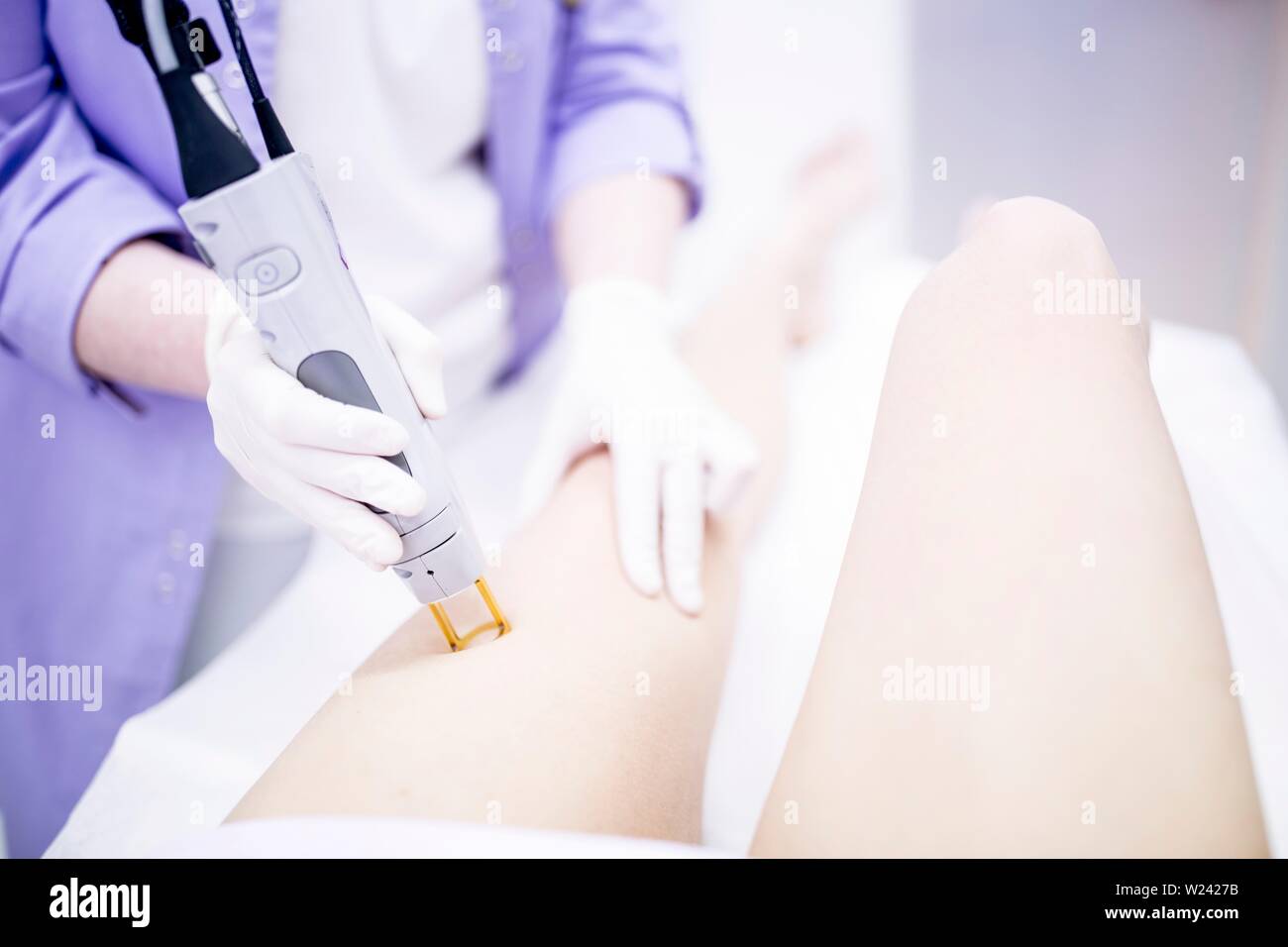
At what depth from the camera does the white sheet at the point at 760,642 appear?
1.66ft

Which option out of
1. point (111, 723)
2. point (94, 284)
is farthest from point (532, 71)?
point (111, 723)

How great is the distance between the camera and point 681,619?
1.79ft

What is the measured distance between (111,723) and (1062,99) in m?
0.94

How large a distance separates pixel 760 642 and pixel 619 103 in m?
0.60

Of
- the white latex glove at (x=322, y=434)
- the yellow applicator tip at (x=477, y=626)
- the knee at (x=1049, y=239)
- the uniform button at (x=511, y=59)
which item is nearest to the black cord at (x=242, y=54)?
the white latex glove at (x=322, y=434)

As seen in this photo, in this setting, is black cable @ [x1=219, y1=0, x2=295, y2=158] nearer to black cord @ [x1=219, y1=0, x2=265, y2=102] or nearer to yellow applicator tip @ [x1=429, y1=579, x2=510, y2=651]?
black cord @ [x1=219, y1=0, x2=265, y2=102]

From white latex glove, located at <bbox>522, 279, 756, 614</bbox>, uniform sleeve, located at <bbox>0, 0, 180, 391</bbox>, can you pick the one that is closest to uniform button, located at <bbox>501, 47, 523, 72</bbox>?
white latex glove, located at <bbox>522, 279, 756, 614</bbox>

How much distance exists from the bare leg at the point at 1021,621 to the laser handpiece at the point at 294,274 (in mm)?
199

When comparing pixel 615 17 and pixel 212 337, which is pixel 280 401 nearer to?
pixel 212 337

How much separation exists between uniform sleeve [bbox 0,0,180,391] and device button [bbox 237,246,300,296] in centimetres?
33

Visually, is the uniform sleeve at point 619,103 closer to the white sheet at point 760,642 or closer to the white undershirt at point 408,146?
the white undershirt at point 408,146

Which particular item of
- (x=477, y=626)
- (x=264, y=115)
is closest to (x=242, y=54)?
(x=264, y=115)

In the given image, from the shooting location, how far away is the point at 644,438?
0.59 metres

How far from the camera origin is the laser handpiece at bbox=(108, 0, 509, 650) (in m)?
0.30
